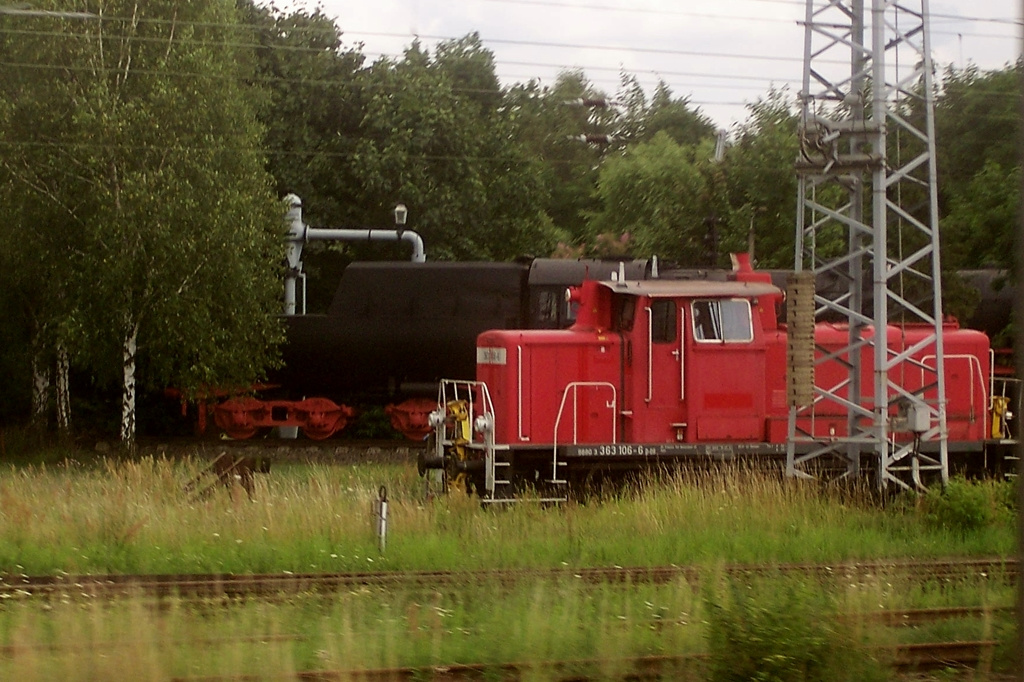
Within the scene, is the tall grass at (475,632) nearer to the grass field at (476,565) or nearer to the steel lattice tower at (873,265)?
the grass field at (476,565)

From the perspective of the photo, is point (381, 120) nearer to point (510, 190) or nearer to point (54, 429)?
point (510, 190)

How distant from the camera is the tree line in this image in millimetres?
18219

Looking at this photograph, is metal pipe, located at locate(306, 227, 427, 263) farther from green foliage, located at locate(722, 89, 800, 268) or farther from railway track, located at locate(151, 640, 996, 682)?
railway track, located at locate(151, 640, 996, 682)

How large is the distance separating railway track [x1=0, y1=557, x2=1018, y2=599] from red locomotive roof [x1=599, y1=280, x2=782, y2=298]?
373cm

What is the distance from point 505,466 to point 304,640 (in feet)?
17.4

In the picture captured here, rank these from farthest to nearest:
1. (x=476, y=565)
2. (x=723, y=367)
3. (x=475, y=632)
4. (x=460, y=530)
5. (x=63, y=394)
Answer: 1. (x=63, y=394)
2. (x=723, y=367)
3. (x=460, y=530)
4. (x=476, y=565)
5. (x=475, y=632)

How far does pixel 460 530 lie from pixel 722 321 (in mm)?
3997

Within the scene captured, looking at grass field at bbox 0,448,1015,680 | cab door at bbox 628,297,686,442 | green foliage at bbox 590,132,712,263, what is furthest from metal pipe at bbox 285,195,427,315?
cab door at bbox 628,297,686,442

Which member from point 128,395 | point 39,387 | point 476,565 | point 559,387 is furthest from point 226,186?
point 476,565

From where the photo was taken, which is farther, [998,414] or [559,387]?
[998,414]

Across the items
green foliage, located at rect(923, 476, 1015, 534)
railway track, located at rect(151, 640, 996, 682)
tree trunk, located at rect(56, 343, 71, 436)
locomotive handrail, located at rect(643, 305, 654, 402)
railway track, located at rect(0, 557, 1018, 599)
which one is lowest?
railway track, located at rect(151, 640, 996, 682)

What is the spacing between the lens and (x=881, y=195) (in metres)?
12.0

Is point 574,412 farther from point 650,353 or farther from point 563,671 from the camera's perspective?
point 563,671

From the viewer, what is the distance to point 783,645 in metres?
6.69
